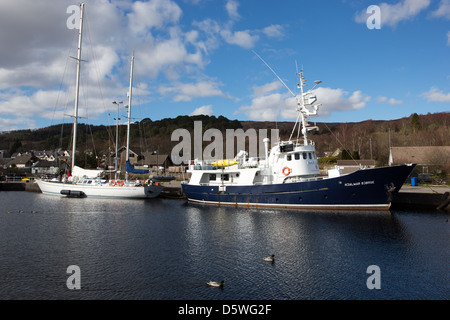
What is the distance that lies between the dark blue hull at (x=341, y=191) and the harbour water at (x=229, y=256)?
184 centimetres

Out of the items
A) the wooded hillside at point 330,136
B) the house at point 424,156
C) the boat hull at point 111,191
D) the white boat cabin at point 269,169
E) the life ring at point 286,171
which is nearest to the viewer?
the white boat cabin at point 269,169

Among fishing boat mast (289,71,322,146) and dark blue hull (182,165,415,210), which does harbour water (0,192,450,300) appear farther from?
fishing boat mast (289,71,322,146)

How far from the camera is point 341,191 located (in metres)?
27.9

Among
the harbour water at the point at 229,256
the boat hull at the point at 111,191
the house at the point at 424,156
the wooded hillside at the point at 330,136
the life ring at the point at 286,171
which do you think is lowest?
the harbour water at the point at 229,256

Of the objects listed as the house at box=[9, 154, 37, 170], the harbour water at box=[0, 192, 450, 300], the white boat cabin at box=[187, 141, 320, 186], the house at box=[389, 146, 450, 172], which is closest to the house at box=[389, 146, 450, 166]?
the house at box=[389, 146, 450, 172]

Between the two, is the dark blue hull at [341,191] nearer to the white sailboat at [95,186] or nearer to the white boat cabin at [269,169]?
the white boat cabin at [269,169]

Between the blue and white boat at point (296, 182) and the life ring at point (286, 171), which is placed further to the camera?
the life ring at point (286, 171)

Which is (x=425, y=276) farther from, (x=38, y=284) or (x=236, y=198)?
(x=236, y=198)

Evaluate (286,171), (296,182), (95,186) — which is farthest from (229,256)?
(95,186)

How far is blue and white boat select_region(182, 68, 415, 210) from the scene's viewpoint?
27156 mm

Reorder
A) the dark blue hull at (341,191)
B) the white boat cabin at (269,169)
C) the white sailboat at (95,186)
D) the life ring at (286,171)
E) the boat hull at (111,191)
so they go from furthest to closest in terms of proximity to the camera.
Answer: the white sailboat at (95,186) → the boat hull at (111,191) → the life ring at (286,171) → the white boat cabin at (269,169) → the dark blue hull at (341,191)

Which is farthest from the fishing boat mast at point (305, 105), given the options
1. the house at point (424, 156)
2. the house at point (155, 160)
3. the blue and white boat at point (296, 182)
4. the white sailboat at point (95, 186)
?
the house at point (155, 160)

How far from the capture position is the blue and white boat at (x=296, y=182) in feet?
89.1

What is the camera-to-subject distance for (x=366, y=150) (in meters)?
68.1
